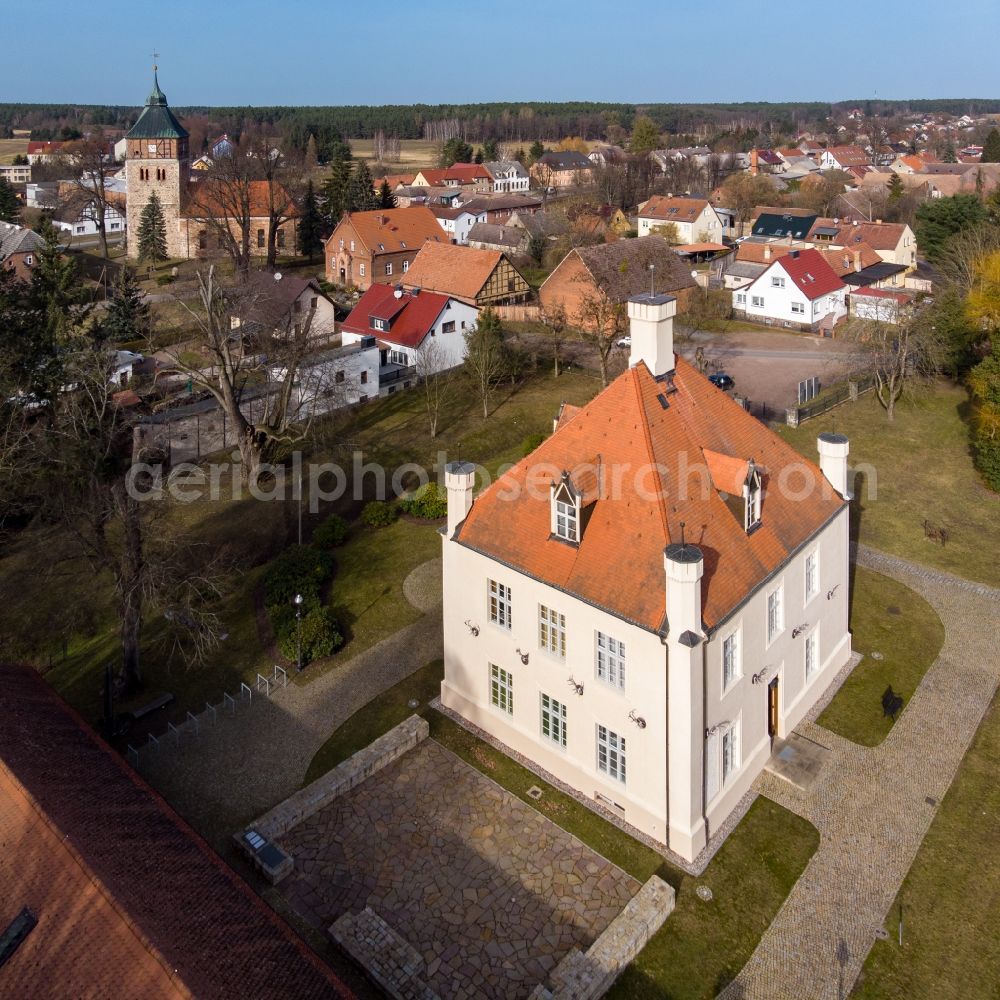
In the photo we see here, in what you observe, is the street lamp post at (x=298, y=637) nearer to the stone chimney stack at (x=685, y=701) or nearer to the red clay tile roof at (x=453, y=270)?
the stone chimney stack at (x=685, y=701)

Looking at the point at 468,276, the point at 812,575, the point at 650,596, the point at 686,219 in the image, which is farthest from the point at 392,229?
the point at 650,596

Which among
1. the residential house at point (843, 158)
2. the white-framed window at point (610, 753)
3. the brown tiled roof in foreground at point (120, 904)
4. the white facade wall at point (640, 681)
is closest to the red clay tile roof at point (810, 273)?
the white facade wall at point (640, 681)

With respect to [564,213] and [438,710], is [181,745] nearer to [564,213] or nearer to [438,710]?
[438,710]

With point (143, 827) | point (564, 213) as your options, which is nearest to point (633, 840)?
point (143, 827)

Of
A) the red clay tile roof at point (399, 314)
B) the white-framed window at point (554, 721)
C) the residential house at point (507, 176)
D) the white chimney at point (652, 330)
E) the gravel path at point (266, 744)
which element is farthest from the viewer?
the residential house at point (507, 176)

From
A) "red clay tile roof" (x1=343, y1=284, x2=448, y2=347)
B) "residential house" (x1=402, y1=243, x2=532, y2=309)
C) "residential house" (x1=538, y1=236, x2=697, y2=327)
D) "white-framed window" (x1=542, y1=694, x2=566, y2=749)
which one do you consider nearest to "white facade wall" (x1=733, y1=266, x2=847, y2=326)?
"residential house" (x1=538, y1=236, x2=697, y2=327)

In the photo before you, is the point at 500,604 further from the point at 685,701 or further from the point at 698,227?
the point at 698,227
